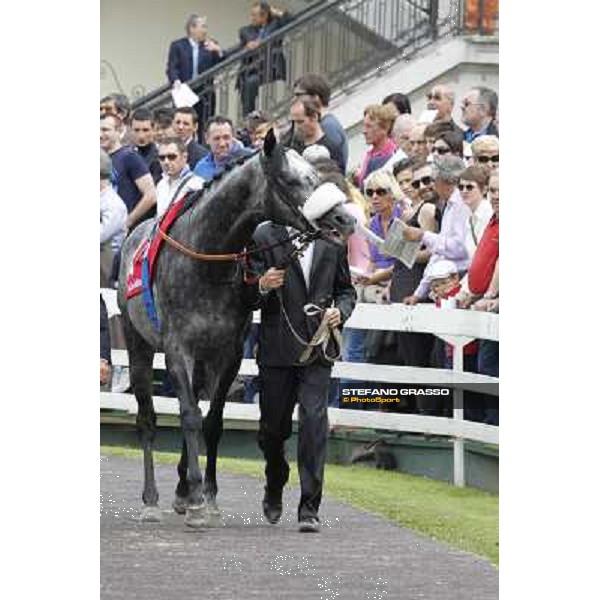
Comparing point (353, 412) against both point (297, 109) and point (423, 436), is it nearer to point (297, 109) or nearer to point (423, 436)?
point (423, 436)

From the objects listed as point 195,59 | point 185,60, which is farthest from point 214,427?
point 185,60

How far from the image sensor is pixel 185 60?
76.4ft

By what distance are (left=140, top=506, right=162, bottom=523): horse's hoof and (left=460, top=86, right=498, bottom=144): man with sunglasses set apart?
4.04 metres

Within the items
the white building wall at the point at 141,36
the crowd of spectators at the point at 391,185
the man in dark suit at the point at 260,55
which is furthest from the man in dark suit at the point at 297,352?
the white building wall at the point at 141,36

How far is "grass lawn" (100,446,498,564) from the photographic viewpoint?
14703mm

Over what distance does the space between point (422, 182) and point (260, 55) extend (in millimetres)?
5324

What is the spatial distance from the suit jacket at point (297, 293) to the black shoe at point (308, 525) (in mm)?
886

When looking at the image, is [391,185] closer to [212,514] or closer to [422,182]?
[422,182]

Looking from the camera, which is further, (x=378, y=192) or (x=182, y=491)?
(x=378, y=192)

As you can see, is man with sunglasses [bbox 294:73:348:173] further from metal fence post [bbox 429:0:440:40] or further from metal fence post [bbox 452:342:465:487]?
metal fence post [bbox 429:0:440:40]

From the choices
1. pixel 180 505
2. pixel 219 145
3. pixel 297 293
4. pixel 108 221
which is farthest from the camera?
pixel 108 221

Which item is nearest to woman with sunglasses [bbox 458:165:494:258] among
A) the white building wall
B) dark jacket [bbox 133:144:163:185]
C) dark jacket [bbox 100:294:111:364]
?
dark jacket [bbox 100:294:111:364]
